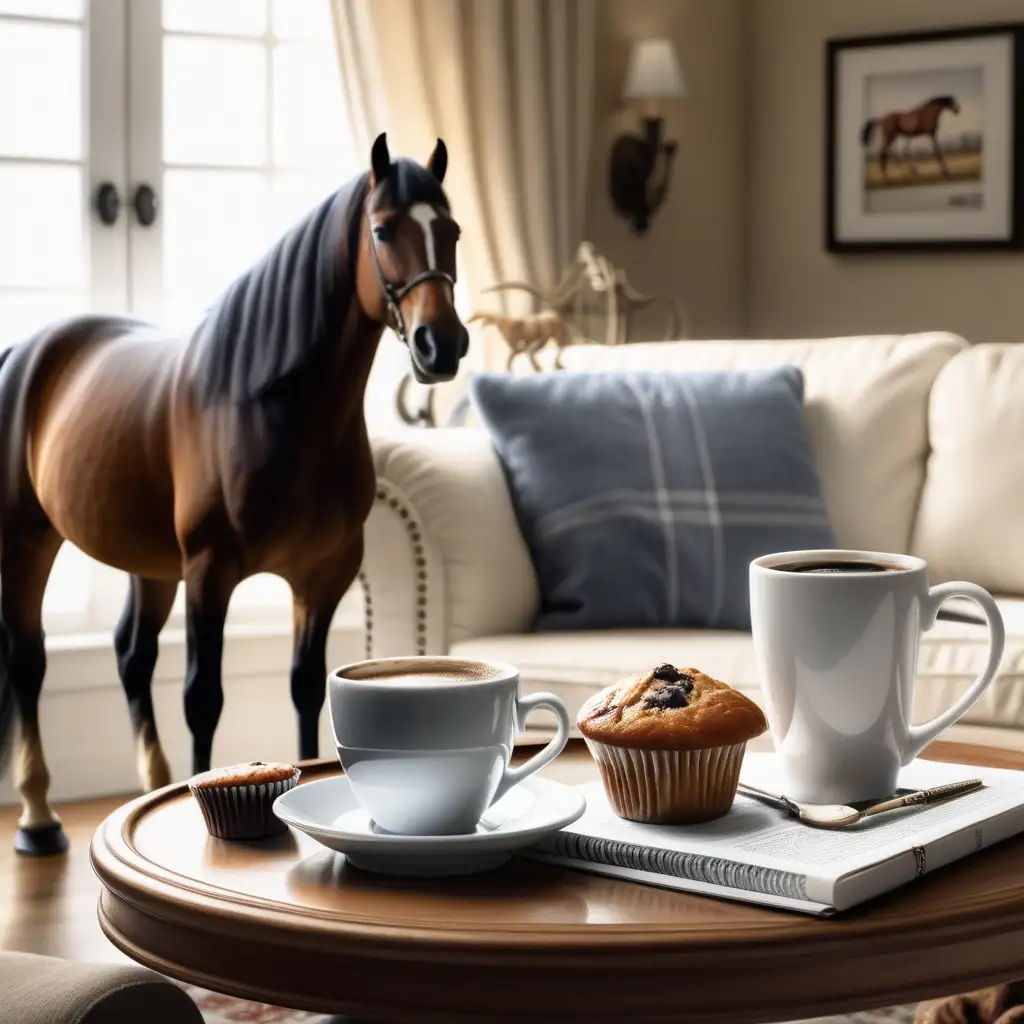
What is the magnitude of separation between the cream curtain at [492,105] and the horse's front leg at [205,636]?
185 centimetres

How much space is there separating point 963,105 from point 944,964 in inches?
154

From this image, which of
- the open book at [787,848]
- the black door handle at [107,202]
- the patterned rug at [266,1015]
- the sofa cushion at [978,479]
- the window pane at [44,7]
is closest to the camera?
the open book at [787,848]

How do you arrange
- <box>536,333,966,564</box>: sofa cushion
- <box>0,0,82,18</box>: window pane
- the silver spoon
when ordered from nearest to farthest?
the silver spoon, <box>536,333,966,564</box>: sofa cushion, <box>0,0,82,18</box>: window pane

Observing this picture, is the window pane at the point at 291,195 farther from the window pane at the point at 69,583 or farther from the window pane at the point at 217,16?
the window pane at the point at 69,583

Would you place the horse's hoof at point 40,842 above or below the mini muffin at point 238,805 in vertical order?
below

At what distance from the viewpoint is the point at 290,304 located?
2.17m

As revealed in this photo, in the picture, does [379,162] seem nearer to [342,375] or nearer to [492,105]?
[342,375]

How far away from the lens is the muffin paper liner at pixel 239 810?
107 centimetres

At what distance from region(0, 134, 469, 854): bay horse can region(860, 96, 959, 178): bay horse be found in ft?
8.45

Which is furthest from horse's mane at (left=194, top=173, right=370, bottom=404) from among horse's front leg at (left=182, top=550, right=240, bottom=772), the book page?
the book page

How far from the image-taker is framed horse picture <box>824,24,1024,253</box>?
4.27 metres

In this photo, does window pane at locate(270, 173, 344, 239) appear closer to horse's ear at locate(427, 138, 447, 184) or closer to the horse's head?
horse's ear at locate(427, 138, 447, 184)

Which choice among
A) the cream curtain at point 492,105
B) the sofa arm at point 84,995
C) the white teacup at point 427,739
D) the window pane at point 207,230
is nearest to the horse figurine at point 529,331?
the cream curtain at point 492,105

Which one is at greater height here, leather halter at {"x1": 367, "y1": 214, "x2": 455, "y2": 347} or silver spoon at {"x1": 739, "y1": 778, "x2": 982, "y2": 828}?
leather halter at {"x1": 367, "y1": 214, "x2": 455, "y2": 347}
